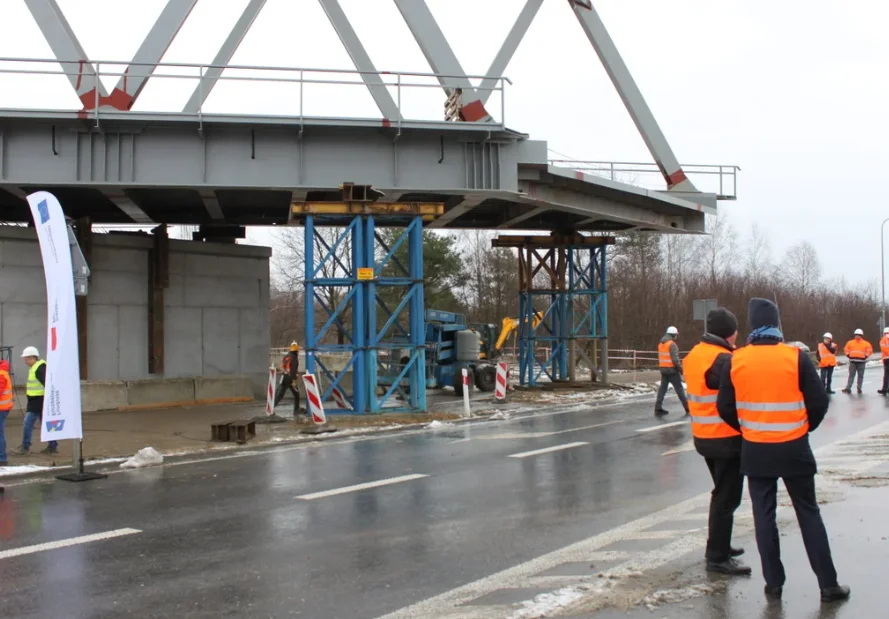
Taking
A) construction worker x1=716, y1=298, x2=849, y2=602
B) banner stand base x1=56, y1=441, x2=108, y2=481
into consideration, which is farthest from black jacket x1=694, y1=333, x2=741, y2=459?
banner stand base x1=56, y1=441, x2=108, y2=481

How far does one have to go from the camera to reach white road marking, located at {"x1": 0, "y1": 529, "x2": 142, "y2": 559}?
6.46m

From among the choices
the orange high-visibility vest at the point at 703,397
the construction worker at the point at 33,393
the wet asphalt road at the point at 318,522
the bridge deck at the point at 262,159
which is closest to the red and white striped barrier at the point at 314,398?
the wet asphalt road at the point at 318,522

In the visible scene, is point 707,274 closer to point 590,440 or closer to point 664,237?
point 664,237

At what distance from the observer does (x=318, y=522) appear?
24.3ft

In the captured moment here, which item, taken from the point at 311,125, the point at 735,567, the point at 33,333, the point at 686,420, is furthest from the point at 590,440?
the point at 33,333

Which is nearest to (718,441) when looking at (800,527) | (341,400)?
Result: (800,527)

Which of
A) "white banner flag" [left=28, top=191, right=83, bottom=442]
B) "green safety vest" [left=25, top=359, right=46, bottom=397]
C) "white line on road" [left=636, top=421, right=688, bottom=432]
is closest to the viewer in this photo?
"white banner flag" [left=28, top=191, right=83, bottom=442]

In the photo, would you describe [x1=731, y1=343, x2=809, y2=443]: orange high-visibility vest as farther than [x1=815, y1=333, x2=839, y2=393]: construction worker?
No

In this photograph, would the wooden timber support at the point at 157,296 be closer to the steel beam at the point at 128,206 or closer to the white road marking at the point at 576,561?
the steel beam at the point at 128,206

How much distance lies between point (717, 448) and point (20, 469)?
9493 millimetres

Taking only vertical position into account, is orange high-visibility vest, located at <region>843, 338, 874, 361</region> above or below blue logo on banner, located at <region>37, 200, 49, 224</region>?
below

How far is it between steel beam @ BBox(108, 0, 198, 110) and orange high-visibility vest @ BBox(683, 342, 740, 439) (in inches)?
563

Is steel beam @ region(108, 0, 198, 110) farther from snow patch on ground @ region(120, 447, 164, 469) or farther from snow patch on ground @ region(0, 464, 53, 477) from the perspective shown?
snow patch on ground @ region(0, 464, 53, 477)

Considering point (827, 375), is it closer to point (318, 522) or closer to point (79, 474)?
point (318, 522)
